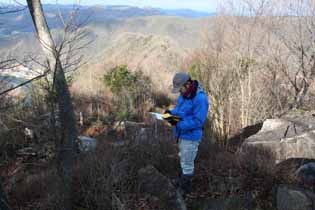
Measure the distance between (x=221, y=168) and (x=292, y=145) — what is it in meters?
1.48

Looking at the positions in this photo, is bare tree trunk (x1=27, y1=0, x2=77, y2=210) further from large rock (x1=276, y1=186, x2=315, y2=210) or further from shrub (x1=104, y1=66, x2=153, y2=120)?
shrub (x1=104, y1=66, x2=153, y2=120)

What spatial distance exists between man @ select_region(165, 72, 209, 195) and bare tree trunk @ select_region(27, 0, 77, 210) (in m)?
1.52

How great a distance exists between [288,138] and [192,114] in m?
2.71

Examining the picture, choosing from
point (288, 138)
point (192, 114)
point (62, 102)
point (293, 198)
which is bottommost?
point (293, 198)

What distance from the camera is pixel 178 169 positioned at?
597 cm

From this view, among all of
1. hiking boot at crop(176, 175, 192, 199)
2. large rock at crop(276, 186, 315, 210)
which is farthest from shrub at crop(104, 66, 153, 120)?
large rock at crop(276, 186, 315, 210)

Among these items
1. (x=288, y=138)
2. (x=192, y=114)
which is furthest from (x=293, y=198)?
(x=288, y=138)

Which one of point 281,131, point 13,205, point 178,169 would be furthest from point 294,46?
point 13,205

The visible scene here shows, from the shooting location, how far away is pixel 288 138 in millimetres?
6621

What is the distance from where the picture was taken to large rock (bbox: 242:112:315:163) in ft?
21.1

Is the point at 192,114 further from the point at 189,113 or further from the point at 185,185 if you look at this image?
the point at 185,185

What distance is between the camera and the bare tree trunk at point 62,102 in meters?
4.93

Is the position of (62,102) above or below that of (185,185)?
above

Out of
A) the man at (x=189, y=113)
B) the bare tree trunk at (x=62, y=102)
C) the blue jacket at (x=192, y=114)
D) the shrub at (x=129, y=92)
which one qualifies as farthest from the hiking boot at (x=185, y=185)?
the shrub at (x=129, y=92)
